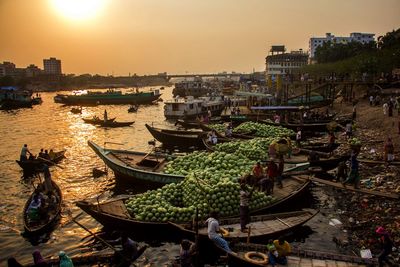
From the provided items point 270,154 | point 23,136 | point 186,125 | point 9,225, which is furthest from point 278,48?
point 9,225

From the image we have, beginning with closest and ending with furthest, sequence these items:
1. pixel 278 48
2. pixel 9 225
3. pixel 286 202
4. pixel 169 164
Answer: pixel 286 202
pixel 9 225
pixel 169 164
pixel 278 48

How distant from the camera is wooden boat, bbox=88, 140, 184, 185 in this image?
1859 cm

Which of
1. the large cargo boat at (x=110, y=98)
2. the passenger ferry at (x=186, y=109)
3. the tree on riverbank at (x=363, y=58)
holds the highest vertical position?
the tree on riverbank at (x=363, y=58)

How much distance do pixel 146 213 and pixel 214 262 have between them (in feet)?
10.9

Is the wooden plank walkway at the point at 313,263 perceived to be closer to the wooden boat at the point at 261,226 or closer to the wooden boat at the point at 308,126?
the wooden boat at the point at 261,226

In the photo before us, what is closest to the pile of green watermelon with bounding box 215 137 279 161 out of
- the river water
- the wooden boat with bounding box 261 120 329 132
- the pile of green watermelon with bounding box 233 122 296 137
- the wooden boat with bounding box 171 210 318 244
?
the river water

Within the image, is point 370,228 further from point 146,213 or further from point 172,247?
point 146,213

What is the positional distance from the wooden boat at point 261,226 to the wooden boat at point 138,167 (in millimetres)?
5305

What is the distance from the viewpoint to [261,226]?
13.0 metres

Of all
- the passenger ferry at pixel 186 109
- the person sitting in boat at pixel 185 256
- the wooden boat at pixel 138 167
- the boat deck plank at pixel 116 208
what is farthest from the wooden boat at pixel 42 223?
the passenger ferry at pixel 186 109

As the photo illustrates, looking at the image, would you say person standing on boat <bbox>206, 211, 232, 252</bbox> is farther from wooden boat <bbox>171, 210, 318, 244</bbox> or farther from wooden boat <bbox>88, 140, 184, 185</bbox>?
wooden boat <bbox>88, 140, 184, 185</bbox>

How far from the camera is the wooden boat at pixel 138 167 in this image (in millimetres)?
18594

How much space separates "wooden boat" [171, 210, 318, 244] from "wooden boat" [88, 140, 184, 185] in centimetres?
531

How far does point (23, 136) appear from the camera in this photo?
147ft
